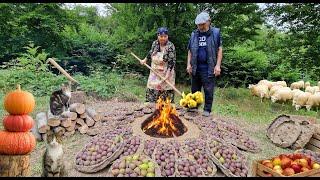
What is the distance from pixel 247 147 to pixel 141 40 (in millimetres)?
5658

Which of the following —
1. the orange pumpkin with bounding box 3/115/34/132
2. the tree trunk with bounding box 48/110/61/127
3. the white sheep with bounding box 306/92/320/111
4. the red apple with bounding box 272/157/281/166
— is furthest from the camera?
the white sheep with bounding box 306/92/320/111

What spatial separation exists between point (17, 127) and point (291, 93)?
821cm

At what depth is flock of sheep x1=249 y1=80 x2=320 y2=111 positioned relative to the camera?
34.3 ft

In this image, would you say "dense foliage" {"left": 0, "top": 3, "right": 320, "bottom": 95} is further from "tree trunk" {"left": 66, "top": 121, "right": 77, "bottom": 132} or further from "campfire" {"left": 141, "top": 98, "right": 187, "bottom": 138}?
"campfire" {"left": 141, "top": 98, "right": 187, "bottom": 138}

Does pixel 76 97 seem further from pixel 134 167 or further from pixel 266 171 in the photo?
pixel 266 171

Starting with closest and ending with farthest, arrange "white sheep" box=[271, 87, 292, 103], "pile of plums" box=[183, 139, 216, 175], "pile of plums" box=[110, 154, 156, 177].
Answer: "pile of plums" box=[110, 154, 156, 177]
"pile of plums" box=[183, 139, 216, 175]
"white sheep" box=[271, 87, 292, 103]

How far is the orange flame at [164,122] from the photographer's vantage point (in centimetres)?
645

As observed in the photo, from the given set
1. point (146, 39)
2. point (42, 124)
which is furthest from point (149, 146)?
point (146, 39)

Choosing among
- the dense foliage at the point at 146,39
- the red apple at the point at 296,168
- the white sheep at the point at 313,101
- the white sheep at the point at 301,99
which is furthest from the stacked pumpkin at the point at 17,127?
the white sheep at the point at 313,101

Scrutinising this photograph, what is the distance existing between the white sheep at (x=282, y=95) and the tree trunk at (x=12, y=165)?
26.4 feet

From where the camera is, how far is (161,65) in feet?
26.0

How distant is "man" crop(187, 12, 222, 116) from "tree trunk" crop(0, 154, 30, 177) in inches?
155

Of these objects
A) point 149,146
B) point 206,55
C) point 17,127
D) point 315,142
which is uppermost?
point 206,55

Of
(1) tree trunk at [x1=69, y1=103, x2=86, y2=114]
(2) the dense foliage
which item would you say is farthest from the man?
(2) the dense foliage
